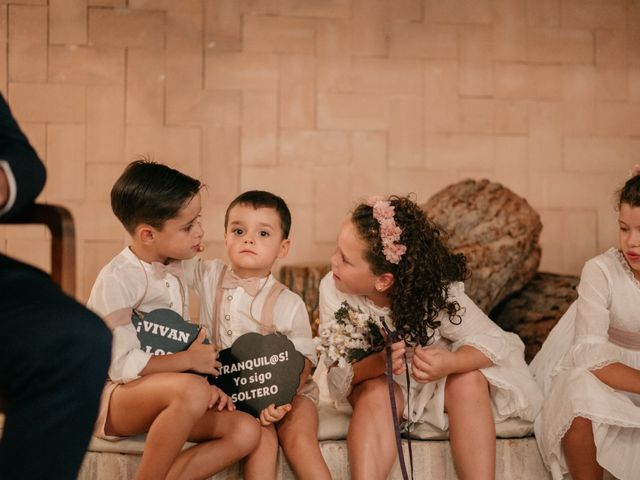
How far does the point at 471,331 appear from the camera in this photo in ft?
9.12

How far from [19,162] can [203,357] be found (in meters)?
0.98

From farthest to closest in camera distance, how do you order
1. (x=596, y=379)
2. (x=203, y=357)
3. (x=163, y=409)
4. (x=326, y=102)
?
(x=326, y=102) < (x=596, y=379) < (x=203, y=357) < (x=163, y=409)

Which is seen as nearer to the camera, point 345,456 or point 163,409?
point 163,409

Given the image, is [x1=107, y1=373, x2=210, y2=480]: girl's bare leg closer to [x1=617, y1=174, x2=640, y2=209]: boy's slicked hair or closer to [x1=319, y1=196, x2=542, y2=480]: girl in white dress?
[x1=319, y1=196, x2=542, y2=480]: girl in white dress

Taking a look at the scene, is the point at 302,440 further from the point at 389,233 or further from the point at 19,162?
the point at 19,162

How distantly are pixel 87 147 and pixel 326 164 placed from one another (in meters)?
1.33

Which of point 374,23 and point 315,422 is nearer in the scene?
point 315,422

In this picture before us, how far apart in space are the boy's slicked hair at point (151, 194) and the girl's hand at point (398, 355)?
0.82 m

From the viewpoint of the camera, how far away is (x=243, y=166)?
4.55 m

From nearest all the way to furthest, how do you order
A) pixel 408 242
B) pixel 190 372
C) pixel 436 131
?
pixel 190 372, pixel 408 242, pixel 436 131

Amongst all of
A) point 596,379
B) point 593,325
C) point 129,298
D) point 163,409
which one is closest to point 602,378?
point 596,379

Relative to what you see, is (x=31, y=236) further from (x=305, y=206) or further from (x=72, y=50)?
(x=305, y=206)

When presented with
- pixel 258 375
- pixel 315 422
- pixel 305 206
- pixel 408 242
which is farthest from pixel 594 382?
pixel 305 206

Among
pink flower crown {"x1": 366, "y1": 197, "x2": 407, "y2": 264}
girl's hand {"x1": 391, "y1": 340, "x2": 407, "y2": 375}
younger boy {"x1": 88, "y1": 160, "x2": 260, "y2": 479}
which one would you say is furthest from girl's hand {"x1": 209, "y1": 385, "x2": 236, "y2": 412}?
pink flower crown {"x1": 366, "y1": 197, "x2": 407, "y2": 264}
